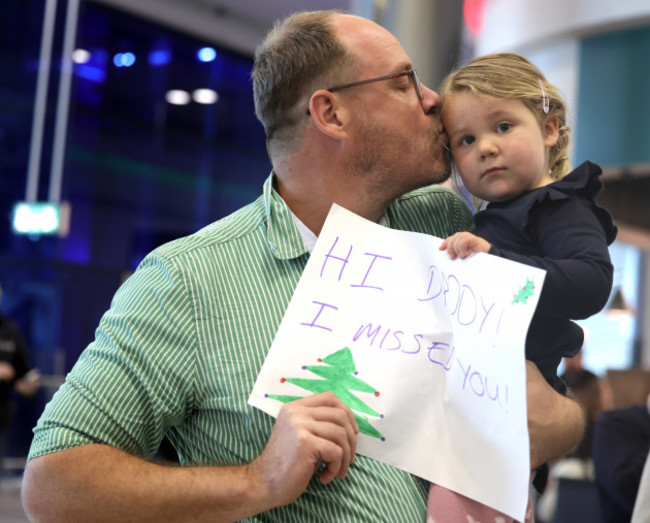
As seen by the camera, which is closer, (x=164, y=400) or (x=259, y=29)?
(x=164, y=400)

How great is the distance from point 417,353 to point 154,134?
10179 mm

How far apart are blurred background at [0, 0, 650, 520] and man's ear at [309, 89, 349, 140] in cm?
484

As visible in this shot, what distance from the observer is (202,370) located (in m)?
1.43

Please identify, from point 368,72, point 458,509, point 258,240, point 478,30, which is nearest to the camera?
point 458,509

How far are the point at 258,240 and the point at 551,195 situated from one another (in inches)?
20.3

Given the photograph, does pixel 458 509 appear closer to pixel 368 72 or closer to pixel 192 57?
pixel 368 72

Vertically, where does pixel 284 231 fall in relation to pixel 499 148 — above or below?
below

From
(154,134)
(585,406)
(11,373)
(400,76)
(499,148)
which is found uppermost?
(400,76)

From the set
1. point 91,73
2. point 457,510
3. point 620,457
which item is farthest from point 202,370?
point 91,73

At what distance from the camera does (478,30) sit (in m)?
7.56

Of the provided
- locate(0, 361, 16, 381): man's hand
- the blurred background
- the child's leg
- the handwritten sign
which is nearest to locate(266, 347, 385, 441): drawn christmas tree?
the handwritten sign

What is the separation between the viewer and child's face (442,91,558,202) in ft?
4.97

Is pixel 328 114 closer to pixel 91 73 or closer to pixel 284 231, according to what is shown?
pixel 284 231

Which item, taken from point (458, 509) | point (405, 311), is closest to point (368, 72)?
point (405, 311)
